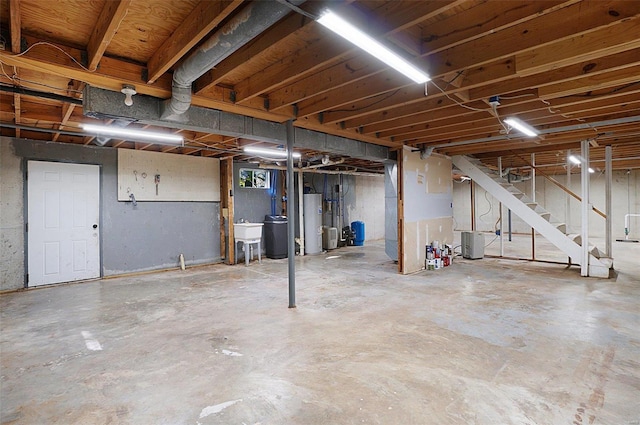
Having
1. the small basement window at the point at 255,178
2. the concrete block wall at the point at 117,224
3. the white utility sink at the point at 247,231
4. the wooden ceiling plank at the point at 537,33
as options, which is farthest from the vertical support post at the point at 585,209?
the concrete block wall at the point at 117,224

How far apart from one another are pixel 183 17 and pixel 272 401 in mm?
2492

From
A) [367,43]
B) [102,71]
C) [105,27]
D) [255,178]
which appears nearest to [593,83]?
[367,43]

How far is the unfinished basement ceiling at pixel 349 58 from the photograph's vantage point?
1959 mm

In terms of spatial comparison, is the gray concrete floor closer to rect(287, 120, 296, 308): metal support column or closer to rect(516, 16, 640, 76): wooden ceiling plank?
rect(287, 120, 296, 308): metal support column

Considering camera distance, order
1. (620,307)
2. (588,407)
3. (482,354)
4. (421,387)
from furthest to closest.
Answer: (620,307)
(482,354)
(421,387)
(588,407)

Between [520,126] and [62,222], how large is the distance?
697 centimetres

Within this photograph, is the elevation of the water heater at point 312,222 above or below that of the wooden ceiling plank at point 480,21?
below

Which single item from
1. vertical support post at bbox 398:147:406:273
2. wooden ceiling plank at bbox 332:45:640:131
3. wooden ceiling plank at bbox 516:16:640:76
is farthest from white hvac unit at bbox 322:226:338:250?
wooden ceiling plank at bbox 516:16:640:76

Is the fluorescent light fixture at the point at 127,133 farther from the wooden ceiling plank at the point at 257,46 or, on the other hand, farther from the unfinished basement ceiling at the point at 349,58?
the wooden ceiling plank at the point at 257,46

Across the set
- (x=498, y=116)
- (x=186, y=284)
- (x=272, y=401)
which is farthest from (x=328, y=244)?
(x=272, y=401)

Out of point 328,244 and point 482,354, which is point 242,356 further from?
point 328,244

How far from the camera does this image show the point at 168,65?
2.40m

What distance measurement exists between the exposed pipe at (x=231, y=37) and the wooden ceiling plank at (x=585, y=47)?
6.12 ft

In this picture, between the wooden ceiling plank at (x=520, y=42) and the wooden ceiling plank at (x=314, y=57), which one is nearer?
the wooden ceiling plank at (x=314, y=57)
